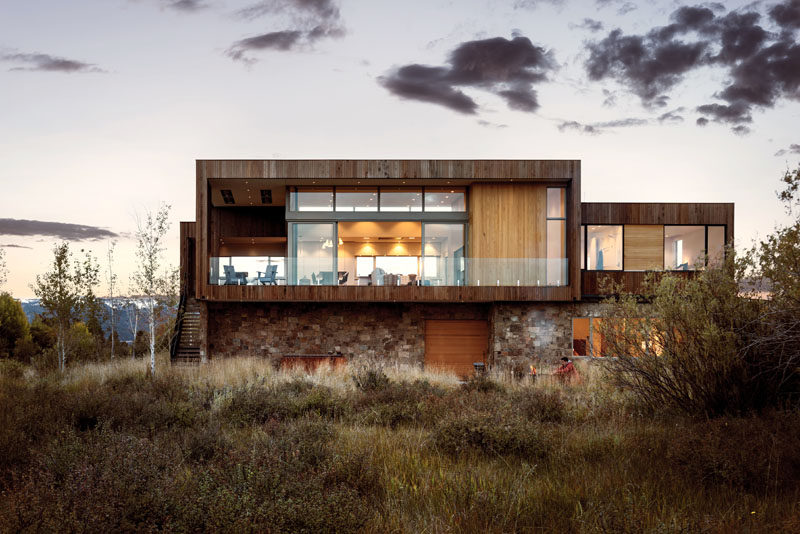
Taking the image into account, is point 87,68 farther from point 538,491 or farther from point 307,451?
point 538,491

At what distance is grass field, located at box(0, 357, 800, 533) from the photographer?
3.62 metres

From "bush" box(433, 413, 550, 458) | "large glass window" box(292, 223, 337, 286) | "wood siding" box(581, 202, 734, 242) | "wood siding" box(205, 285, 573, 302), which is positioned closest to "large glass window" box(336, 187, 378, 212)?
Result: "large glass window" box(292, 223, 337, 286)

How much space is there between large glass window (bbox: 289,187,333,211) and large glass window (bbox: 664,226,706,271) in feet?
41.5

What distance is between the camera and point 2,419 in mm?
6609

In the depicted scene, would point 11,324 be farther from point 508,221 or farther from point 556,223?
point 556,223

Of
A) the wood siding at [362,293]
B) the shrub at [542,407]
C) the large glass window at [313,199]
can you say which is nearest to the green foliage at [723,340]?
the shrub at [542,407]

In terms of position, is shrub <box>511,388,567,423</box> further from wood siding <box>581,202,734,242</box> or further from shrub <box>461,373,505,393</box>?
wood siding <box>581,202,734,242</box>

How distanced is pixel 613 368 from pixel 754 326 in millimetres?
2192

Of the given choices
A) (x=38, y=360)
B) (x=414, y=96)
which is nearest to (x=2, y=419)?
(x=38, y=360)

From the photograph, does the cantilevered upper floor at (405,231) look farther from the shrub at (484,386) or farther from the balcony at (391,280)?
the shrub at (484,386)

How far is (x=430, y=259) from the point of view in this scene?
59.3ft

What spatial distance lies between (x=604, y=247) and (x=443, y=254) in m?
6.05

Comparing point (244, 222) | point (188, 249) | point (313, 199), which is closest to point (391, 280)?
point (313, 199)

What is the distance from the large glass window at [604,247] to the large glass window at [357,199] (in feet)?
26.4
